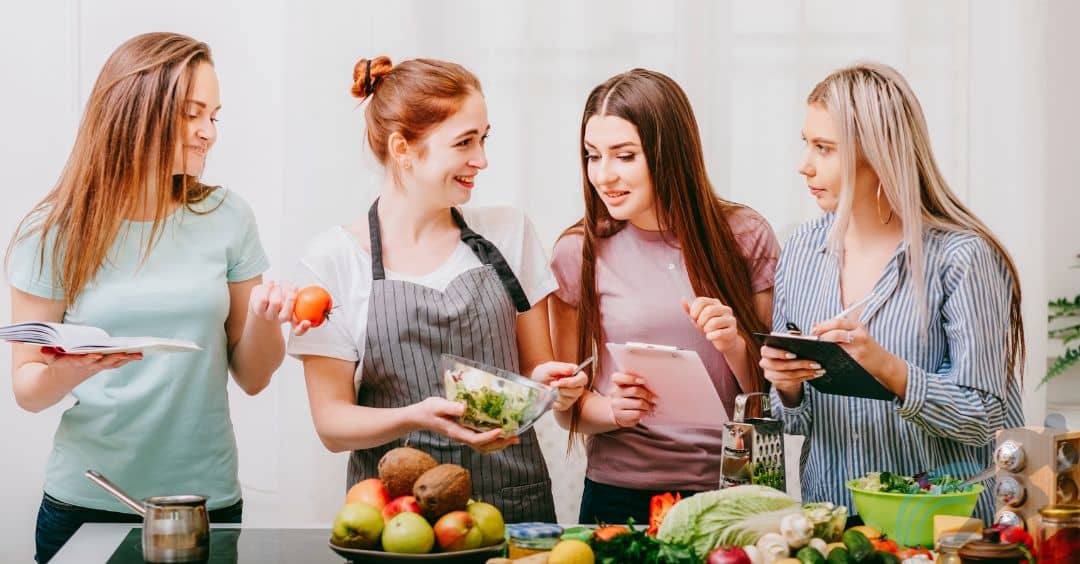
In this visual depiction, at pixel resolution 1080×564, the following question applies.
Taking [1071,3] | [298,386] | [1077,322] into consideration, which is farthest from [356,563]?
[1071,3]

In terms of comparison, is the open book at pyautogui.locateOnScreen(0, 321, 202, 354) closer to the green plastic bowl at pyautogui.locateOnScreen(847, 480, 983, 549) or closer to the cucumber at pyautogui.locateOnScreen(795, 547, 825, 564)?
the cucumber at pyautogui.locateOnScreen(795, 547, 825, 564)

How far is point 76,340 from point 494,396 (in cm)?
86

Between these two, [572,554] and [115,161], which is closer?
[572,554]

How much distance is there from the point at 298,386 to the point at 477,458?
4.58 ft

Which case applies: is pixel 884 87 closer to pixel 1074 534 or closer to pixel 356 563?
pixel 1074 534

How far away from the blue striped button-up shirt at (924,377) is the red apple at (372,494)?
966mm

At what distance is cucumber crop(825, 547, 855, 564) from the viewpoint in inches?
69.7

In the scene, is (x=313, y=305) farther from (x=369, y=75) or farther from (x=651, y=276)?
(x=651, y=276)

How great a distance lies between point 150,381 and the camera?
2629 millimetres

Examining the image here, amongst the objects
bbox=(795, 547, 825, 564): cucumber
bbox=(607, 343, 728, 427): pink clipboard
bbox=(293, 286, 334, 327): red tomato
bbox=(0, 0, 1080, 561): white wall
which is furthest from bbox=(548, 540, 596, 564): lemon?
bbox=(0, 0, 1080, 561): white wall

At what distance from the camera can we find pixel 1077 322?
416 centimetres

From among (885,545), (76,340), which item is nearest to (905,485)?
Result: (885,545)

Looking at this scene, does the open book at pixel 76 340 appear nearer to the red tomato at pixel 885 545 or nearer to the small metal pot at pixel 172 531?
the small metal pot at pixel 172 531

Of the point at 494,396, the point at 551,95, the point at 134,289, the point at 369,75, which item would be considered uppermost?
the point at 551,95
